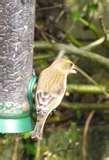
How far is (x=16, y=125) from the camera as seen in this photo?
10.5ft

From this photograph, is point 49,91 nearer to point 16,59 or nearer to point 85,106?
point 16,59

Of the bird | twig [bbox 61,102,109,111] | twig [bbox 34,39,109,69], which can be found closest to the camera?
the bird

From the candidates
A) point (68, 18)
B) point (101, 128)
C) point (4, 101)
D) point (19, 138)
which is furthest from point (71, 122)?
point (4, 101)

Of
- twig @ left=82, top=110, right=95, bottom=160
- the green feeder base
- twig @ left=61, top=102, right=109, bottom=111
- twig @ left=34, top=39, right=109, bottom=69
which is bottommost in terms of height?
twig @ left=82, top=110, right=95, bottom=160

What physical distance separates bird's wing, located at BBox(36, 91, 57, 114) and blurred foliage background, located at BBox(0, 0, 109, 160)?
4.06 feet

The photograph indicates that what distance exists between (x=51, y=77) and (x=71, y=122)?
6.47ft

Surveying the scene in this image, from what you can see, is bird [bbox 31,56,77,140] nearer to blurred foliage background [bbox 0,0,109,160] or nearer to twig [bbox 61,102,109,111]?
blurred foliage background [bbox 0,0,109,160]

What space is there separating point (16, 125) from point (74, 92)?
1.59 m

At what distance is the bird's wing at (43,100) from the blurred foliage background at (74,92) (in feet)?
4.06

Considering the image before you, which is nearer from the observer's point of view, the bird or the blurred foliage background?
the bird

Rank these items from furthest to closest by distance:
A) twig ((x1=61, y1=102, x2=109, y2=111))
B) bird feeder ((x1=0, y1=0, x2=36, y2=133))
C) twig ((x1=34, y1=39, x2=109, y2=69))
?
twig ((x1=61, y1=102, x2=109, y2=111)) → twig ((x1=34, y1=39, x2=109, y2=69)) → bird feeder ((x1=0, y1=0, x2=36, y2=133))

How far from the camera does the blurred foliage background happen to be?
465 cm

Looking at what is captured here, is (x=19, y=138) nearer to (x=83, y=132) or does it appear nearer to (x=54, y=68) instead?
(x=83, y=132)

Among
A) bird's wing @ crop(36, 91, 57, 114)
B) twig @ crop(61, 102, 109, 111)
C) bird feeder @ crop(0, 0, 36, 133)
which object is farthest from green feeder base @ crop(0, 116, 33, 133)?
twig @ crop(61, 102, 109, 111)
